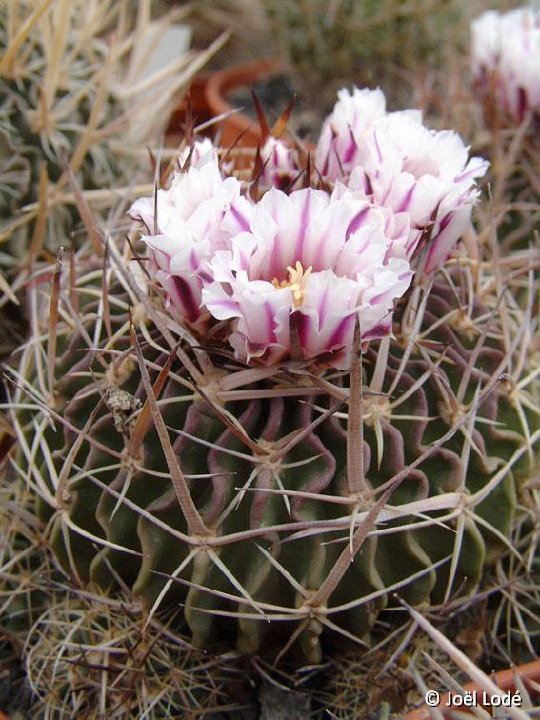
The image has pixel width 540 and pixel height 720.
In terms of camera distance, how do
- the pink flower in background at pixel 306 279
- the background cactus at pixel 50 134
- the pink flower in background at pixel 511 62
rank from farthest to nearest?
the pink flower in background at pixel 511 62
the background cactus at pixel 50 134
the pink flower in background at pixel 306 279

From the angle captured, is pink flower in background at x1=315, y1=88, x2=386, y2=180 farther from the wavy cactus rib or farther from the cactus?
the cactus

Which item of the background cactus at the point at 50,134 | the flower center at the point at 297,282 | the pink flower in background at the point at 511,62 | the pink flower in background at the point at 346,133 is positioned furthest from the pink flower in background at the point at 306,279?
the pink flower in background at the point at 511,62

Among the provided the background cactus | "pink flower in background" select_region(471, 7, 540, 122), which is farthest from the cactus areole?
"pink flower in background" select_region(471, 7, 540, 122)

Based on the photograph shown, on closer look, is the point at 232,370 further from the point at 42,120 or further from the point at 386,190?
the point at 42,120

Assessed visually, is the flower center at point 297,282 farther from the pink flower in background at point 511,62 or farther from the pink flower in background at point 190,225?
the pink flower in background at point 511,62

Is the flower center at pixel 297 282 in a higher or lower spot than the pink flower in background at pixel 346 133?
lower

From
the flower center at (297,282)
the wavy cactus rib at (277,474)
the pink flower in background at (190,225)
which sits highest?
the pink flower in background at (190,225)

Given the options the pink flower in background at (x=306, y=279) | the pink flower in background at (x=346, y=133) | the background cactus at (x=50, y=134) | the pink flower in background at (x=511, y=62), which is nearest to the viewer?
the pink flower in background at (x=306, y=279)
